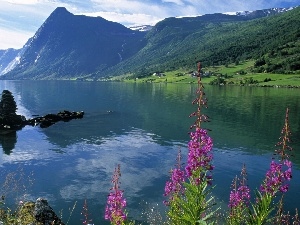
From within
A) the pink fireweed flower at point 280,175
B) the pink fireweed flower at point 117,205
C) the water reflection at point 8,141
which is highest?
the pink fireweed flower at point 280,175

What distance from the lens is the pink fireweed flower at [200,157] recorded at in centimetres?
796

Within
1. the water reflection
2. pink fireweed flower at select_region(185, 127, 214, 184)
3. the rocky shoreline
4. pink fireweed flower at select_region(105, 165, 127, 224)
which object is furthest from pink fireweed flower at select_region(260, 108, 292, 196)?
the rocky shoreline

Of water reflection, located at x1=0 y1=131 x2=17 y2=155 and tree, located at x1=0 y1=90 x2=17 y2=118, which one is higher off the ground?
tree, located at x1=0 y1=90 x2=17 y2=118

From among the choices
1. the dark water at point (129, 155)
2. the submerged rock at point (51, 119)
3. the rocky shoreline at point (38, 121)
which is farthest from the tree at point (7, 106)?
the dark water at point (129, 155)

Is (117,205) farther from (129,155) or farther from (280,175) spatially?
(129,155)

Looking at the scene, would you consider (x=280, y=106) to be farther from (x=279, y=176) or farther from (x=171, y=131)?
(x=279, y=176)

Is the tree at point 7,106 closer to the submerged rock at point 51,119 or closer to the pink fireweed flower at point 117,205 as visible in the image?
the submerged rock at point 51,119

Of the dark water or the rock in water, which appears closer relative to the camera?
the rock in water

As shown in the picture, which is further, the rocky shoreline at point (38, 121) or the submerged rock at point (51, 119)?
the submerged rock at point (51, 119)

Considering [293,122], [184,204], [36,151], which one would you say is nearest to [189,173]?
[184,204]

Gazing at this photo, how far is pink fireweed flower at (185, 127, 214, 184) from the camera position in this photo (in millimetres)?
7961

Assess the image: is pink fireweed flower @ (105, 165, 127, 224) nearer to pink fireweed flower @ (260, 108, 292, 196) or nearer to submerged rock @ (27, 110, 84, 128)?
pink fireweed flower @ (260, 108, 292, 196)

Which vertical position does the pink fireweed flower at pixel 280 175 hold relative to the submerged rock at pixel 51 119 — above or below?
above

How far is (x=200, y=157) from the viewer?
26.3 feet
